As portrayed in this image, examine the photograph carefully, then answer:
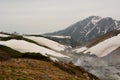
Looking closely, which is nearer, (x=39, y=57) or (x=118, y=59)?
(x=39, y=57)

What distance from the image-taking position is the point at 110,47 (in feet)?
398

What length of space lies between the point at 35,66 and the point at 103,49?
83.9 metres

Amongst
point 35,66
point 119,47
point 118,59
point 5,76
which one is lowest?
point 5,76

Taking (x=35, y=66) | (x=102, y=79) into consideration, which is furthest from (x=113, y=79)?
(x=35, y=66)

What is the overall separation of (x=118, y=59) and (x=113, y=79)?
38.7m

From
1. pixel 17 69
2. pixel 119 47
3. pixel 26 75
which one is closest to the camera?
pixel 26 75

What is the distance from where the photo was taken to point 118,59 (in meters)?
94.5

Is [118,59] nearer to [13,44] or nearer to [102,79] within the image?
[13,44]

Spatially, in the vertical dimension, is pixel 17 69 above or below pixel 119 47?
below

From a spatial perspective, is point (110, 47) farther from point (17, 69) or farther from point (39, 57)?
point (17, 69)

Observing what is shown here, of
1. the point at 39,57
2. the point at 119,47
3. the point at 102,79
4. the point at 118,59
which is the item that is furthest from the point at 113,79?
the point at 119,47

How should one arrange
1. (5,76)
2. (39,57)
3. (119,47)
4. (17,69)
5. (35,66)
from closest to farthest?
(5,76) → (17,69) → (35,66) → (39,57) → (119,47)

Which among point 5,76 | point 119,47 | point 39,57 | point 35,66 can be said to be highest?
point 119,47

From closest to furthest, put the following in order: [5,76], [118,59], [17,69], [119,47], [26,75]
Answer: [5,76]
[26,75]
[17,69]
[118,59]
[119,47]
